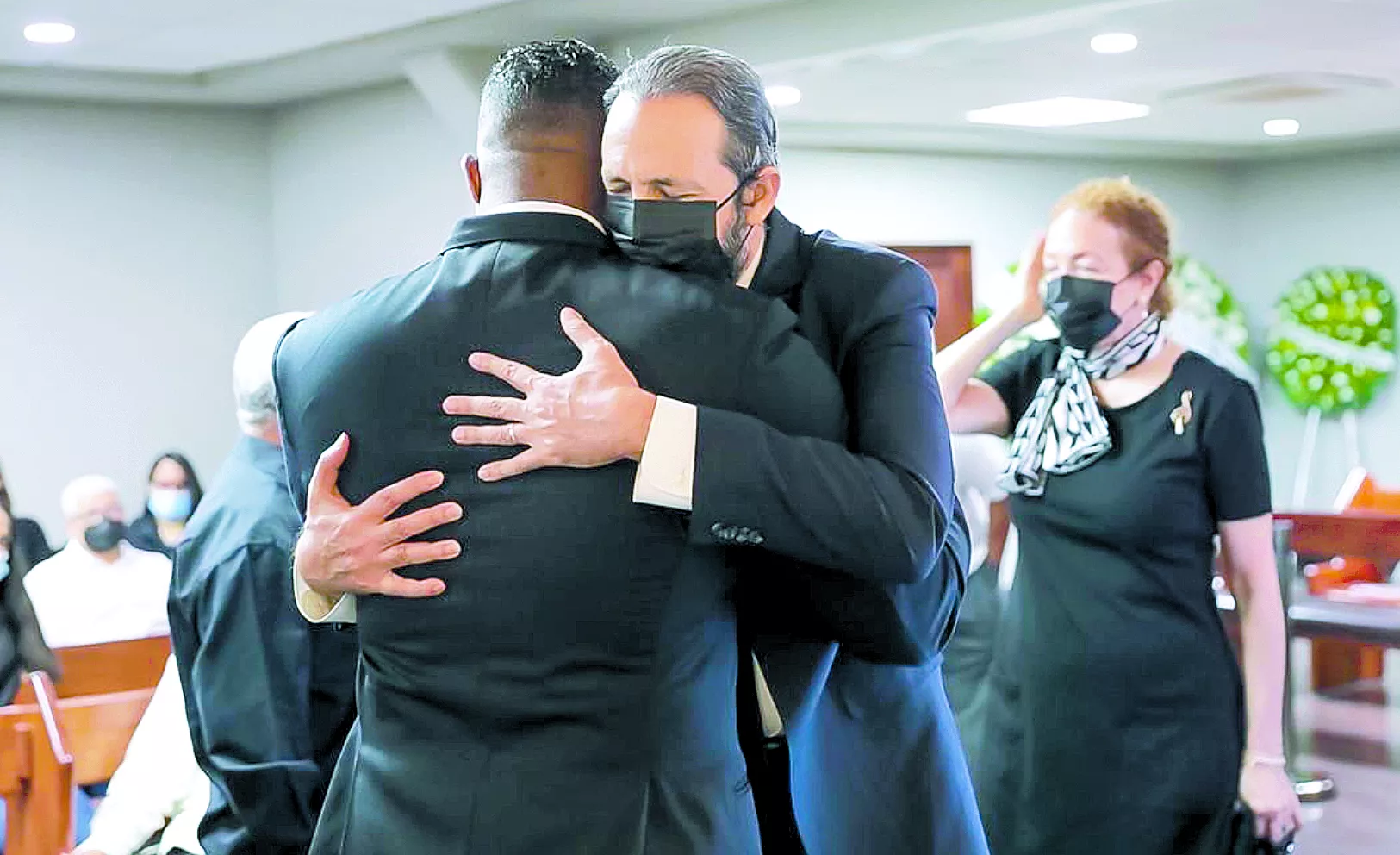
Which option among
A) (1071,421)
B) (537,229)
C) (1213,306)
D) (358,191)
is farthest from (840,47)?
(1213,306)

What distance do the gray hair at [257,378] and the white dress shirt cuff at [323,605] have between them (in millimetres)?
941

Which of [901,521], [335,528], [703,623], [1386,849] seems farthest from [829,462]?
[1386,849]

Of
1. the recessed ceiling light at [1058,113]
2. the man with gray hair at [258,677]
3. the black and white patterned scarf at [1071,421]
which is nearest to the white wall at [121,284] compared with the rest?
the recessed ceiling light at [1058,113]

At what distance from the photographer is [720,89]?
1.52m

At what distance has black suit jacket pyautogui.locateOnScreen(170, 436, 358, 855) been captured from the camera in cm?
247

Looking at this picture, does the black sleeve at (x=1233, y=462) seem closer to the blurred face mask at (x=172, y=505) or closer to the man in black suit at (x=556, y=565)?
the man in black suit at (x=556, y=565)

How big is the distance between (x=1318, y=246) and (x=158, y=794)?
10.5 metres

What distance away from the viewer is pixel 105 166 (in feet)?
29.4

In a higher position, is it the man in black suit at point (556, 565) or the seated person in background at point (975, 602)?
Answer: the man in black suit at point (556, 565)

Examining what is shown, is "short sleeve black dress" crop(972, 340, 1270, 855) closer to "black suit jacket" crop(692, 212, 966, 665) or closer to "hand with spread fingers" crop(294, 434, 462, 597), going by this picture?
"black suit jacket" crop(692, 212, 966, 665)

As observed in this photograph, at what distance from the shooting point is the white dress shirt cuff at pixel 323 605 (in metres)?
1.67

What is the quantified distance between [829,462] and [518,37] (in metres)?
6.16

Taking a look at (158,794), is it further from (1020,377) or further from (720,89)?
(720,89)

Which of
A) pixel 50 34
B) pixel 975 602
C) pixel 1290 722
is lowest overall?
pixel 1290 722
